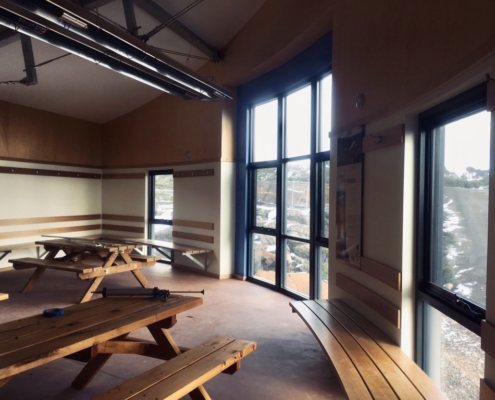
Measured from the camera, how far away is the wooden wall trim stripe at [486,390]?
1.59m

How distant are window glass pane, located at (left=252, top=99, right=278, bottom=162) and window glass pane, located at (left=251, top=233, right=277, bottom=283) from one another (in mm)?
1212

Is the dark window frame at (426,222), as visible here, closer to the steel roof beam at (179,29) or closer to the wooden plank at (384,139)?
the wooden plank at (384,139)

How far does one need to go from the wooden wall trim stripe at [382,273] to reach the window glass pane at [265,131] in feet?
9.53

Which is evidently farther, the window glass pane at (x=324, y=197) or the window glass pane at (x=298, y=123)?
the window glass pane at (x=298, y=123)

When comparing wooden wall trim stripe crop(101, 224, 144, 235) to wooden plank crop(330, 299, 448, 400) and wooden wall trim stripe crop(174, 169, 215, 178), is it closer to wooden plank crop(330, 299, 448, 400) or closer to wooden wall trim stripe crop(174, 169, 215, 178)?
wooden wall trim stripe crop(174, 169, 215, 178)

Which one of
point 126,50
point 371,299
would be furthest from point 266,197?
point 371,299

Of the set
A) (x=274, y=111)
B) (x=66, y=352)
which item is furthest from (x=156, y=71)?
(x=66, y=352)

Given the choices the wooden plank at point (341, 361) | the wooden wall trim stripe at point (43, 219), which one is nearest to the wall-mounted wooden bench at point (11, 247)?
the wooden wall trim stripe at point (43, 219)

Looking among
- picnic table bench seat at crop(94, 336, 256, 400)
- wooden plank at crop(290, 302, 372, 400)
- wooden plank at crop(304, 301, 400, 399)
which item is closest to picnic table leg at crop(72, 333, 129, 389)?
picnic table bench seat at crop(94, 336, 256, 400)

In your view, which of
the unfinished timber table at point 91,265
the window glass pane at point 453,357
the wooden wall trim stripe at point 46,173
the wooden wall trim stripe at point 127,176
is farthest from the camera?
the wooden wall trim stripe at point 127,176

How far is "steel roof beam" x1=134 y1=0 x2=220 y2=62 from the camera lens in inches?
192

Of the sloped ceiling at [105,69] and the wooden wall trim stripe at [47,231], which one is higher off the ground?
the sloped ceiling at [105,69]

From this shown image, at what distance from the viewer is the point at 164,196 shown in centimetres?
760

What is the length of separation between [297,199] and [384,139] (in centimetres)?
251
